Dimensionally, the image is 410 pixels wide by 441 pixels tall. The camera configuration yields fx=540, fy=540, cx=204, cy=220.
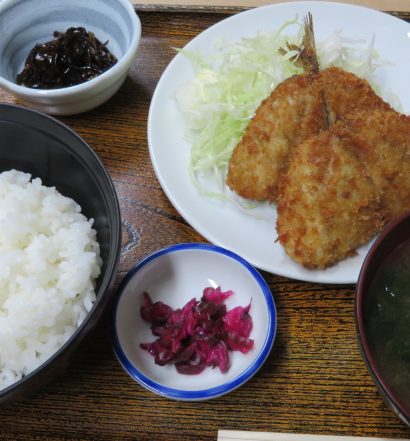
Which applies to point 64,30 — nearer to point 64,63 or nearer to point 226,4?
point 64,63

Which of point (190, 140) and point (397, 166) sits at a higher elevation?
point (397, 166)

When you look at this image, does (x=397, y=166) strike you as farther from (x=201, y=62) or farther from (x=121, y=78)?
(x=121, y=78)

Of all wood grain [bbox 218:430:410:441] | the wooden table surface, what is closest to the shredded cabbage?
the wooden table surface

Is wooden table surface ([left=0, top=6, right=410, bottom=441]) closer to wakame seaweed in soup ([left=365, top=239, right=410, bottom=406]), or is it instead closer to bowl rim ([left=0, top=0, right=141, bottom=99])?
wakame seaweed in soup ([left=365, top=239, right=410, bottom=406])

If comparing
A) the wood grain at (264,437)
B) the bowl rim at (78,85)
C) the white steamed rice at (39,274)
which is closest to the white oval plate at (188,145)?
the bowl rim at (78,85)

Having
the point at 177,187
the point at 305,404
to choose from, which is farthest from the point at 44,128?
the point at 305,404

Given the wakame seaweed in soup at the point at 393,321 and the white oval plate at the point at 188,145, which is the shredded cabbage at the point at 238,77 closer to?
the white oval plate at the point at 188,145
